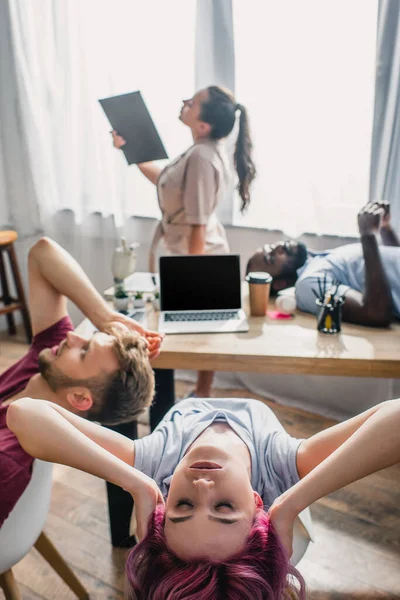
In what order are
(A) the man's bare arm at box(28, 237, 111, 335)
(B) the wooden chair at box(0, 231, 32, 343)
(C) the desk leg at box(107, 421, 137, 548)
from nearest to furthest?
(A) the man's bare arm at box(28, 237, 111, 335) → (C) the desk leg at box(107, 421, 137, 548) → (B) the wooden chair at box(0, 231, 32, 343)

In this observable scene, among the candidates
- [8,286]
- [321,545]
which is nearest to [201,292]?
[321,545]

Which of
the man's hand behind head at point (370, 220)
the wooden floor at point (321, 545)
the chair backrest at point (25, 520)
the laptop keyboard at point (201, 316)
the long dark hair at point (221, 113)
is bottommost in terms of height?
the wooden floor at point (321, 545)

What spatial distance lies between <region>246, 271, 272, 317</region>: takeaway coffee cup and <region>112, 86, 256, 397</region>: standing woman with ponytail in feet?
1.29

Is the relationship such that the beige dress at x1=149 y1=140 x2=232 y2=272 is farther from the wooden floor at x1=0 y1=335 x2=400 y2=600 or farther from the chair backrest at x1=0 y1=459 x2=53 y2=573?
the chair backrest at x1=0 y1=459 x2=53 y2=573

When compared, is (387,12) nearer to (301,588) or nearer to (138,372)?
(138,372)

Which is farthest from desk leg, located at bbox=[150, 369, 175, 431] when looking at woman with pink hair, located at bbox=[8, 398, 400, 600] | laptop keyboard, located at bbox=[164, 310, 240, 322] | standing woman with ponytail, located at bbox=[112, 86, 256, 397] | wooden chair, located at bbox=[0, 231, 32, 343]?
wooden chair, located at bbox=[0, 231, 32, 343]

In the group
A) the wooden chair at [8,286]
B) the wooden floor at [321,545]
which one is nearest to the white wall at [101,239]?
the wooden chair at [8,286]

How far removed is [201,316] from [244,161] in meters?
0.84

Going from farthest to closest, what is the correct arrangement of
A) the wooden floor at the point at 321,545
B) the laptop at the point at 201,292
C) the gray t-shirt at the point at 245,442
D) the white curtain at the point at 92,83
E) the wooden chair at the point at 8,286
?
1. the wooden chair at the point at 8,286
2. the white curtain at the point at 92,83
3. the laptop at the point at 201,292
4. the wooden floor at the point at 321,545
5. the gray t-shirt at the point at 245,442

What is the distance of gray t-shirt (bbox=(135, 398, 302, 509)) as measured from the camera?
1.12 m

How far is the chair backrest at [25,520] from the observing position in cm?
118

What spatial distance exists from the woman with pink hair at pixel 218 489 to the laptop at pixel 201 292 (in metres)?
0.81

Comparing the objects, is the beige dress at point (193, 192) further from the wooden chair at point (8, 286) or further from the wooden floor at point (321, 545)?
the wooden chair at point (8, 286)

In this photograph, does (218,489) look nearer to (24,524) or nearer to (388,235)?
(24,524)
